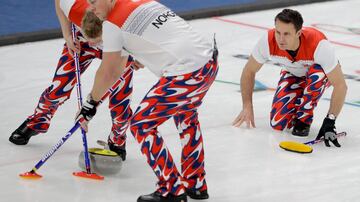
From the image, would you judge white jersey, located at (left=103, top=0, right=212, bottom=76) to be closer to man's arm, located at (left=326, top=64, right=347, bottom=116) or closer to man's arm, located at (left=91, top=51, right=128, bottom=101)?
man's arm, located at (left=91, top=51, right=128, bottom=101)

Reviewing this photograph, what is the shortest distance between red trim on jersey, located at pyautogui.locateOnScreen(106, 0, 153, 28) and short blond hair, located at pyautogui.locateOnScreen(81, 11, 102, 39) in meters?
0.18

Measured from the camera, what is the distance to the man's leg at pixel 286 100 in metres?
5.30

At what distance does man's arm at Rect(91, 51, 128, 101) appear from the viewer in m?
3.94

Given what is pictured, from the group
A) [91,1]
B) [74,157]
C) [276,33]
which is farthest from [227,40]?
[91,1]

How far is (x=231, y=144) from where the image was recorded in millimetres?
5031

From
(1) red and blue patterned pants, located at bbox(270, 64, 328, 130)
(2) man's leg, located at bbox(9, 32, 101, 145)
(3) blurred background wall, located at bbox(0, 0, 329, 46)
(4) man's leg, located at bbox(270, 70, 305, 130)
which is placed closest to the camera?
(2) man's leg, located at bbox(9, 32, 101, 145)

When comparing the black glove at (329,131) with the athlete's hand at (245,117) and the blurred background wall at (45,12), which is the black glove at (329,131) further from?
the blurred background wall at (45,12)

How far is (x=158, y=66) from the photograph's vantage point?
400 centimetres

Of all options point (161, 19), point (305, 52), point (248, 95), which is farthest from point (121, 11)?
point (305, 52)

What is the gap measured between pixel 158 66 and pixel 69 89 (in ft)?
3.29

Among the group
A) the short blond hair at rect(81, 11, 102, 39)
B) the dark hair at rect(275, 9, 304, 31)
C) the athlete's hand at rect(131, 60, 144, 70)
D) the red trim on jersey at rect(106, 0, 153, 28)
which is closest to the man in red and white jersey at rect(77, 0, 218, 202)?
the red trim on jersey at rect(106, 0, 153, 28)

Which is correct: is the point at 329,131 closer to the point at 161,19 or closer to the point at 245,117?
the point at 245,117

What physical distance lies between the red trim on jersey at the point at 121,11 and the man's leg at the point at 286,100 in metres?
1.54

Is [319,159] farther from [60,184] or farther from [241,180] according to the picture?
[60,184]
